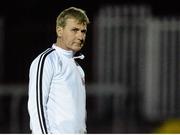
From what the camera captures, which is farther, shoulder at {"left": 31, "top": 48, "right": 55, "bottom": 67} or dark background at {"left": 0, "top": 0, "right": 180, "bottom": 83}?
dark background at {"left": 0, "top": 0, "right": 180, "bottom": 83}

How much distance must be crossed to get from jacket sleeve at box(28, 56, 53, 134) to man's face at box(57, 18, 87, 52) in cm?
14

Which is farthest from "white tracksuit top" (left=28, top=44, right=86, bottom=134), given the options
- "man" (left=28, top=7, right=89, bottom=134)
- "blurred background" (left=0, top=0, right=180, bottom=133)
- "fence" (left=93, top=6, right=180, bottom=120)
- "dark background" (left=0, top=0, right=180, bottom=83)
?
"dark background" (left=0, top=0, right=180, bottom=83)

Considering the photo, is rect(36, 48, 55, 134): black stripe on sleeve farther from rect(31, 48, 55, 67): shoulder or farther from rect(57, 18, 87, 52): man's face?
rect(57, 18, 87, 52): man's face

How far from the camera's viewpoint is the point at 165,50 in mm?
12656

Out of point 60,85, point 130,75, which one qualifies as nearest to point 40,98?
point 60,85

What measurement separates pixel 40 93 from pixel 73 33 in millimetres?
340

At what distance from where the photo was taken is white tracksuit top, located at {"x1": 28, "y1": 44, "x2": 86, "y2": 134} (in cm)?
362

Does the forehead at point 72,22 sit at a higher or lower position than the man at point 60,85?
higher

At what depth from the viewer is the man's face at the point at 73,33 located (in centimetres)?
365

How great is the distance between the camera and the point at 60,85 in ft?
12.1

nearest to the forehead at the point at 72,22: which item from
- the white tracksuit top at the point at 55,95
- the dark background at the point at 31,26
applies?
the white tracksuit top at the point at 55,95

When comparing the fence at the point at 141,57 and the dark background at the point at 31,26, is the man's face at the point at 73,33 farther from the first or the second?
the dark background at the point at 31,26

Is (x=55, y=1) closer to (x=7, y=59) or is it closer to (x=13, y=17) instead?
(x=13, y=17)

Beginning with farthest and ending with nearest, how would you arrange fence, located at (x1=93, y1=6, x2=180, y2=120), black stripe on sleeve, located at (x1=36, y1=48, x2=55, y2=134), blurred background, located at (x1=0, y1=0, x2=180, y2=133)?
fence, located at (x1=93, y1=6, x2=180, y2=120)
blurred background, located at (x1=0, y1=0, x2=180, y2=133)
black stripe on sleeve, located at (x1=36, y1=48, x2=55, y2=134)
